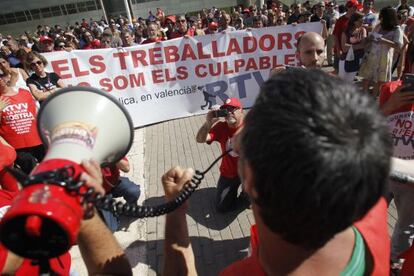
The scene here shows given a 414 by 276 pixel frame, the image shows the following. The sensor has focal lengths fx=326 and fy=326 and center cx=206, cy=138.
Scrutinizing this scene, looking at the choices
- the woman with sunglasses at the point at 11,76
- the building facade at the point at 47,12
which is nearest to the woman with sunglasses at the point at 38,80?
the woman with sunglasses at the point at 11,76

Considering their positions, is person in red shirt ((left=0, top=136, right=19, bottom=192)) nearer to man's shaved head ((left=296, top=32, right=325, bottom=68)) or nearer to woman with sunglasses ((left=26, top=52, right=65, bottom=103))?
woman with sunglasses ((left=26, top=52, right=65, bottom=103))

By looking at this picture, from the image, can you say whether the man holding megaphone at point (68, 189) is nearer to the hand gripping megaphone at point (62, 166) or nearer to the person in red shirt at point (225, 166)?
the hand gripping megaphone at point (62, 166)

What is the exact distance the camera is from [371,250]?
1.06 m

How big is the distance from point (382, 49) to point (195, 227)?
409 cm

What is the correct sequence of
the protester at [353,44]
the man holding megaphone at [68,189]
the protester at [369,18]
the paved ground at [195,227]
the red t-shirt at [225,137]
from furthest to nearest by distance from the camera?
the protester at [369,18] → the protester at [353,44] → the red t-shirt at [225,137] → the paved ground at [195,227] → the man holding megaphone at [68,189]

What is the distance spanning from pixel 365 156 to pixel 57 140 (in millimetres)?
901

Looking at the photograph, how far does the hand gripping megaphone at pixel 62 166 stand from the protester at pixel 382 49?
4725 millimetres

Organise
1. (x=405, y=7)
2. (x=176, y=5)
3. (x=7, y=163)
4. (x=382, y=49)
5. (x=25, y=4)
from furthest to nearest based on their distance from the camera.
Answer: (x=25, y=4)
(x=176, y=5)
(x=405, y=7)
(x=382, y=49)
(x=7, y=163)

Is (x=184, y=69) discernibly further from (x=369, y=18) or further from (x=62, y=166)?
(x=62, y=166)

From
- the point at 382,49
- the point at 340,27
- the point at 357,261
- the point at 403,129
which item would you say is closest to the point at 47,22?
the point at 340,27

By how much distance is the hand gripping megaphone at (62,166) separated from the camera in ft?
2.60

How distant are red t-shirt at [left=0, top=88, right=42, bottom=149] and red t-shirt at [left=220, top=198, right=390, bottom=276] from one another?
346cm

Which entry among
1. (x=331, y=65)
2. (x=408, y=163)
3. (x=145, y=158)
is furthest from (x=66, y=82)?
(x=331, y=65)

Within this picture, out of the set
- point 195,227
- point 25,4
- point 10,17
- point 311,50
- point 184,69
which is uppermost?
point 25,4
